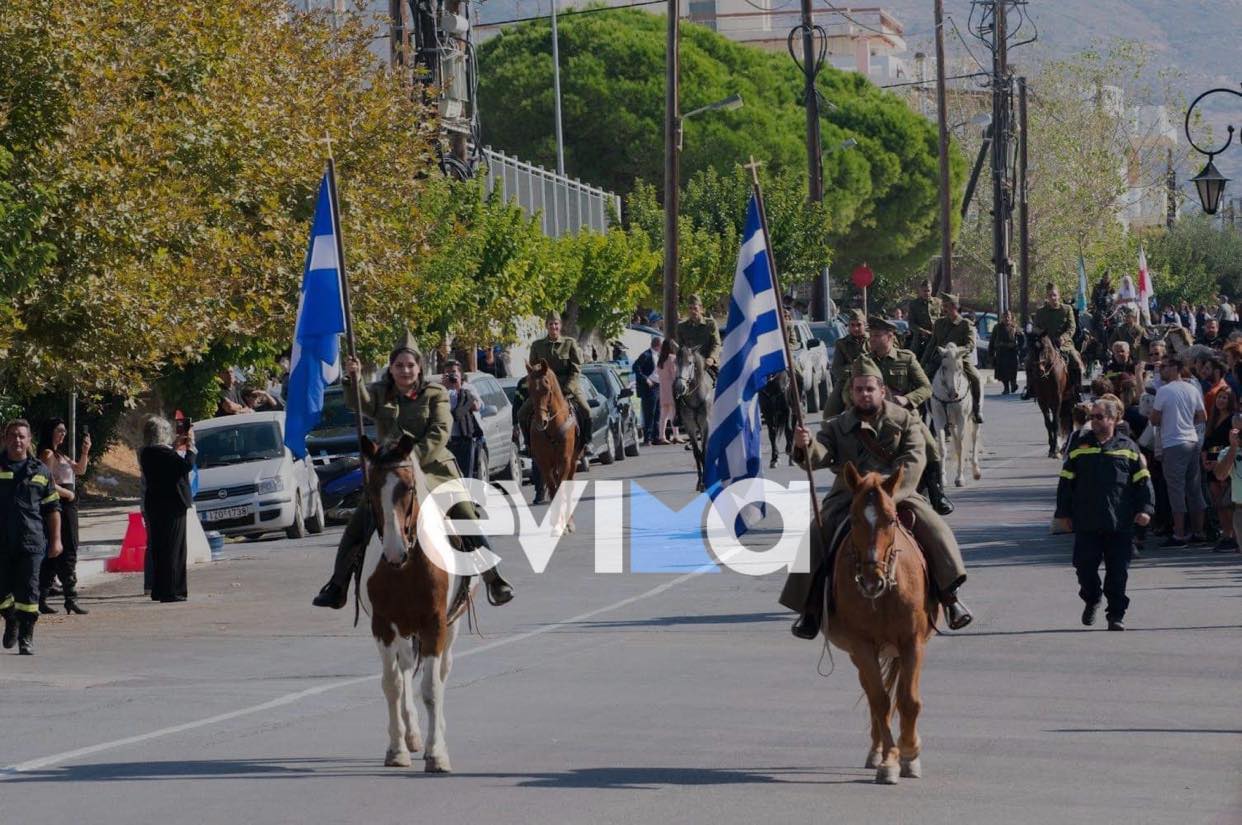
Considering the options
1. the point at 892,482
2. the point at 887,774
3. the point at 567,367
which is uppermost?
the point at 567,367

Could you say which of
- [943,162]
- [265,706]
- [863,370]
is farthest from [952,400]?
[943,162]

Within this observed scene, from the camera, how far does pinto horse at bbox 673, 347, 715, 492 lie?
31344 mm

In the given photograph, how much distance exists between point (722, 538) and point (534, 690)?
1016cm

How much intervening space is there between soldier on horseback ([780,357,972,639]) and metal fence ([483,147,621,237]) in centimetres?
3975

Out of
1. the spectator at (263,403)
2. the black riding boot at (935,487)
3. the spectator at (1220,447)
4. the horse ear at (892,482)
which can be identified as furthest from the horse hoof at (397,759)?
the spectator at (263,403)

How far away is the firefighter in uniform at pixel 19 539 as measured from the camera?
18906 mm

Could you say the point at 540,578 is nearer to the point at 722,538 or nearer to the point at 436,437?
the point at 722,538

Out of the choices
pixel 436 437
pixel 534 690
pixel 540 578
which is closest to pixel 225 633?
pixel 540 578

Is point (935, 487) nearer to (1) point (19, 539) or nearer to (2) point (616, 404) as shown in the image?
(1) point (19, 539)

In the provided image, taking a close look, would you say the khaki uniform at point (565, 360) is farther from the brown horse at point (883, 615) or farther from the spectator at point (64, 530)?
the brown horse at point (883, 615)

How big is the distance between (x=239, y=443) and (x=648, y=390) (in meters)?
16.0

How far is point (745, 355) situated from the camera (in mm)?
17016

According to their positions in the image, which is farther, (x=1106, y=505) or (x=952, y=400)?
(x=952, y=400)

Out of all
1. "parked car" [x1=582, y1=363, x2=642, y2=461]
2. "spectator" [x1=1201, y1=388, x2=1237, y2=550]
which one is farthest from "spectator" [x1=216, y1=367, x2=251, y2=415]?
"spectator" [x1=1201, y1=388, x2=1237, y2=550]
